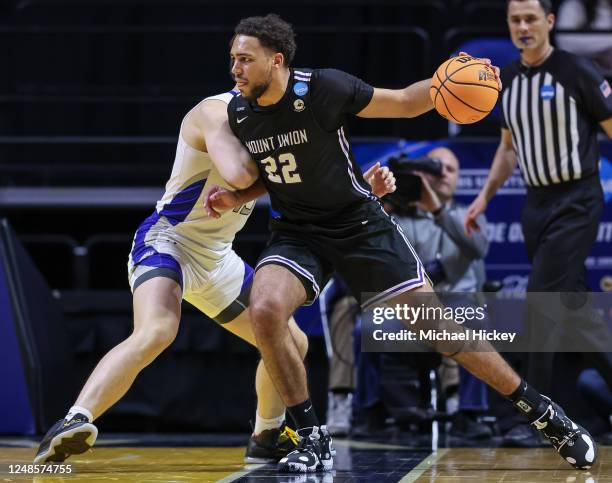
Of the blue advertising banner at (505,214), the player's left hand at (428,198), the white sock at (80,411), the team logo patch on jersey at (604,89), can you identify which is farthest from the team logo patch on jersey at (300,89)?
the blue advertising banner at (505,214)

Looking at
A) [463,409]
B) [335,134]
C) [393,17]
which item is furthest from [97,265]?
[335,134]

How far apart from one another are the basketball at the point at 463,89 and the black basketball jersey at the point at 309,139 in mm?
302

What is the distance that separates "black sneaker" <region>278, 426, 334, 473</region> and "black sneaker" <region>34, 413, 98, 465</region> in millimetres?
827

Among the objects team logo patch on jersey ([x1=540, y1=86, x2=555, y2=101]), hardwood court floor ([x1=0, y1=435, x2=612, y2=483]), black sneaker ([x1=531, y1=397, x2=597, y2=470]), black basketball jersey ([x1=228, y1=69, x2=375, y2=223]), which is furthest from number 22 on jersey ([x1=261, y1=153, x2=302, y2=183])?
team logo patch on jersey ([x1=540, y1=86, x2=555, y2=101])

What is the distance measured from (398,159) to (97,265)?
3895 mm

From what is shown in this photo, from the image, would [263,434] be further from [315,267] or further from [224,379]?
[224,379]

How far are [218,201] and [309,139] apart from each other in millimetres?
468

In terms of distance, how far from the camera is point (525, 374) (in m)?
6.30

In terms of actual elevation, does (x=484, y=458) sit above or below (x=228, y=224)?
below

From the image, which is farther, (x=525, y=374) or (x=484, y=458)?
(x=525, y=374)

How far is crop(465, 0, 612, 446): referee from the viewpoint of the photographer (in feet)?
19.8

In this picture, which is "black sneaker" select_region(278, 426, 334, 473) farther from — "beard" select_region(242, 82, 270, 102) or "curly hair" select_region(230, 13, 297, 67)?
"curly hair" select_region(230, 13, 297, 67)

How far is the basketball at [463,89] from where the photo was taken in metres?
4.58

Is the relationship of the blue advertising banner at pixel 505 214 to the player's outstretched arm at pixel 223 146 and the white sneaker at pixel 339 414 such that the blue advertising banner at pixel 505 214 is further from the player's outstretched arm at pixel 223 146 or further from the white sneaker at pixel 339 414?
the player's outstretched arm at pixel 223 146
